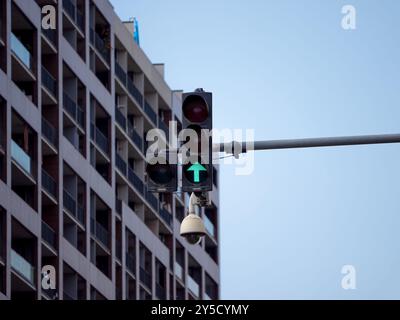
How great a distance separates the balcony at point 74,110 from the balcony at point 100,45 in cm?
444

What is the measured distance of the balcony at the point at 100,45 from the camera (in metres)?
Result: 78.4

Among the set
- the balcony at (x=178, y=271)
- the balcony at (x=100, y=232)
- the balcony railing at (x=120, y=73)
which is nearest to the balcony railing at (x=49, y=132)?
the balcony at (x=100, y=232)

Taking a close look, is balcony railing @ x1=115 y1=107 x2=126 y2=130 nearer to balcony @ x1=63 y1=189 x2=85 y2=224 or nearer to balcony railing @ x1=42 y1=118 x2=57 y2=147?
balcony @ x1=63 y1=189 x2=85 y2=224

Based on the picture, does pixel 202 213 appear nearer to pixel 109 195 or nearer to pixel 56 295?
pixel 109 195

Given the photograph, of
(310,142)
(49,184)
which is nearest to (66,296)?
(49,184)

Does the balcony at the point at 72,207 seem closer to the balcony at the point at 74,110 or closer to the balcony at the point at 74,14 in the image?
the balcony at the point at 74,110

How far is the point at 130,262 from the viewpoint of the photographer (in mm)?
84188

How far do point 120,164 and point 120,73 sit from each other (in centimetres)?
498

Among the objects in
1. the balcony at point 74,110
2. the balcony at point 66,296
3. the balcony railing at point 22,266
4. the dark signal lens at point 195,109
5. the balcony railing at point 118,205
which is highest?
the balcony at point 74,110

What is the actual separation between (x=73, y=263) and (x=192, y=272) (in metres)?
26.8

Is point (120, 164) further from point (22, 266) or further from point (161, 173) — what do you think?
point (161, 173)

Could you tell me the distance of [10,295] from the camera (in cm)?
6475

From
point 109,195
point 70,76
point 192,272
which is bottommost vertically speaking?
point 192,272
